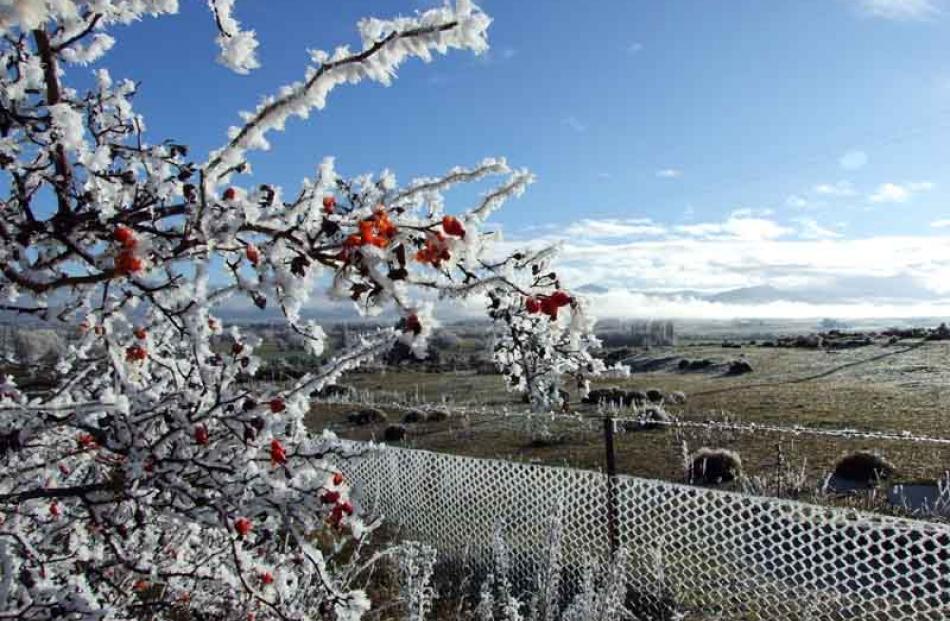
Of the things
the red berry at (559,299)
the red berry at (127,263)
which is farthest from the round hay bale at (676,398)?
the red berry at (127,263)

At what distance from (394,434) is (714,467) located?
9723 millimetres

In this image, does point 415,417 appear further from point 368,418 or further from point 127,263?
point 127,263

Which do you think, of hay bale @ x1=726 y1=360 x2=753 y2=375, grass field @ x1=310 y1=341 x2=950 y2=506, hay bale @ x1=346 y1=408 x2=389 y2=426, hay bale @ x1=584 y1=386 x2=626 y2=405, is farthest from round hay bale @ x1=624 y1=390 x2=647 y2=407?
hay bale @ x1=726 y1=360 x2=753 y2=375

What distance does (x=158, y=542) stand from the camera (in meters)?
3.39

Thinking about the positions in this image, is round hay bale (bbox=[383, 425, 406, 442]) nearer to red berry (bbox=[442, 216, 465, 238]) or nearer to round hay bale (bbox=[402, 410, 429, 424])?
round hay bale (bbox=[402, 410, 429, 424])

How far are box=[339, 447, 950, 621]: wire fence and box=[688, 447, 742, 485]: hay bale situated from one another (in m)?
3.21

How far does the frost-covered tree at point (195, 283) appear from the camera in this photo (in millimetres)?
1415

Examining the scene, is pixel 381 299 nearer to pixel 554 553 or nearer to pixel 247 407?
pixel 247 407

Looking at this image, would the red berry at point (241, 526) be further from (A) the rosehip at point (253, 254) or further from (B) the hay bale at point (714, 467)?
(B) the hay bale at point (714, 467)

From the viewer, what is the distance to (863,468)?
11539mm

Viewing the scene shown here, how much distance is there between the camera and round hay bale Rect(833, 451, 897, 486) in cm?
1136

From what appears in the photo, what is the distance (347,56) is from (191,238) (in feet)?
1.77

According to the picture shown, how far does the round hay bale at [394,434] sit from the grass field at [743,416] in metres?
0.28

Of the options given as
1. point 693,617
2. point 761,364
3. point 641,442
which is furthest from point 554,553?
point 761,364
